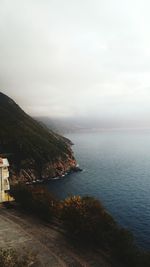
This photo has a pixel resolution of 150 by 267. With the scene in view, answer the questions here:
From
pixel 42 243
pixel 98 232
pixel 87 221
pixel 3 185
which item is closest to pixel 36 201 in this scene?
pixel 42 243

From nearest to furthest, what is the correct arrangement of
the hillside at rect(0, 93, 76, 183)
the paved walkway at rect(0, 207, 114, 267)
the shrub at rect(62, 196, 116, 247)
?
the paved walkway at rect(0, 207, 114, 267) < the shrub at rect(62, 196, 116, 247) < the hillside at rect(0, 93, 76, 183)

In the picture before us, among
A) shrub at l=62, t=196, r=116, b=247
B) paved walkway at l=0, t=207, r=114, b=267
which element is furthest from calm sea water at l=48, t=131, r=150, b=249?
paved walkway at l=0, t=207, r=114, b=267

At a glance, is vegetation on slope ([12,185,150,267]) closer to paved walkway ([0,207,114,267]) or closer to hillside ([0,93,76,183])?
paved walkway ([0,207,114,267])

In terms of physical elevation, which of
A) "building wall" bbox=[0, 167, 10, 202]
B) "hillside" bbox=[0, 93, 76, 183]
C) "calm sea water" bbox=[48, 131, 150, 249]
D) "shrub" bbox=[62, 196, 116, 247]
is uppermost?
"hillside" bbox=[0, 93, 76, 183]

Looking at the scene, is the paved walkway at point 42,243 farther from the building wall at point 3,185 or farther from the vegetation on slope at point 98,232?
the building wall at point 3,185

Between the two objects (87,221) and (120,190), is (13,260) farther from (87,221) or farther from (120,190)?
(120,190)

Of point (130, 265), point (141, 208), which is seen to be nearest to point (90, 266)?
point (130, 265)

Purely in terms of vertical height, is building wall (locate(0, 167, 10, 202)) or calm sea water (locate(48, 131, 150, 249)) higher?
building wall (locate(0, 167, 10, 202))

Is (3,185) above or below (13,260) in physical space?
above
